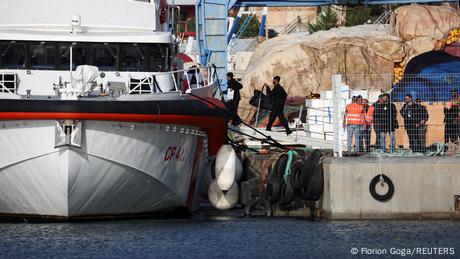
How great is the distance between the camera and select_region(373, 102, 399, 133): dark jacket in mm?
20953

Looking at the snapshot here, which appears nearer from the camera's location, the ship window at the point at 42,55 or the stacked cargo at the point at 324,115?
the ship window at the point at 42,55

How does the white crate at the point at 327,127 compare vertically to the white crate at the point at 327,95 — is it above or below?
below

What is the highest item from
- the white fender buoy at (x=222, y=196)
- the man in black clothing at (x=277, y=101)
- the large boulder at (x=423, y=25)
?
the large boulder at (x=423, y=25)

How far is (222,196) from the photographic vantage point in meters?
21.8

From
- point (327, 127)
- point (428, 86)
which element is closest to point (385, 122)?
point (428, 86)

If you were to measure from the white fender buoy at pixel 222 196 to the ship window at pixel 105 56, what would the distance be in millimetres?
2947

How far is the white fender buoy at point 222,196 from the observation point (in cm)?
2177

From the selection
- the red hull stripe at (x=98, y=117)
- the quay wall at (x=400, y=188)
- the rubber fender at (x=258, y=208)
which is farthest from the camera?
the rubber fender at (x=258, y=208)

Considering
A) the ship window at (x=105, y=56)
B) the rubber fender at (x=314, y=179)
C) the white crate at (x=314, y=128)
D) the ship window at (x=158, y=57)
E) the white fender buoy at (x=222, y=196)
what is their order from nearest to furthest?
the rubber fender at (x=314, y=179)
the ship window at (x=105, y=56)
the ship window at (x=158, y=57)
the white fender buoy at (x=222, y=196)
the white crate at (x=314, y=128)

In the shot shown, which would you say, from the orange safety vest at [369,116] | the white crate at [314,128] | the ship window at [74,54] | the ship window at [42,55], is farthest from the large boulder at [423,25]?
the ship window at [42,55]

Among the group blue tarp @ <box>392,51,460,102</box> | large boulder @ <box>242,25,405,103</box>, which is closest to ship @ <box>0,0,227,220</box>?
blue tarp @ <box>392,51,460,102</box>

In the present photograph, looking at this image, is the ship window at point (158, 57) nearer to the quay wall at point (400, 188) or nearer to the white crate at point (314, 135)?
the quay wall at point (400, 188)

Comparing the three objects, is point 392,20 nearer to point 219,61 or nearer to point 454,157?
point 219,61

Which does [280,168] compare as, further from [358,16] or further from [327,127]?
[358,16]
